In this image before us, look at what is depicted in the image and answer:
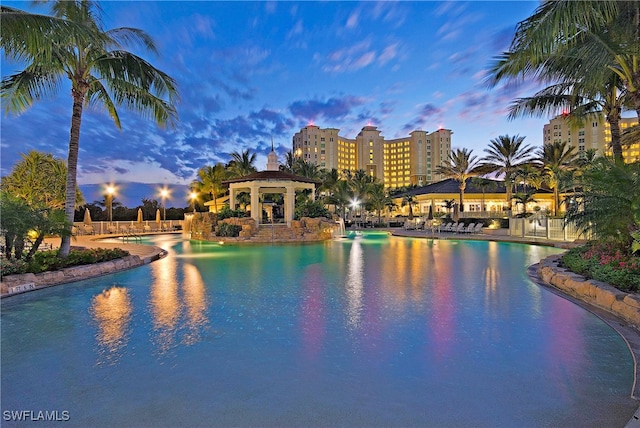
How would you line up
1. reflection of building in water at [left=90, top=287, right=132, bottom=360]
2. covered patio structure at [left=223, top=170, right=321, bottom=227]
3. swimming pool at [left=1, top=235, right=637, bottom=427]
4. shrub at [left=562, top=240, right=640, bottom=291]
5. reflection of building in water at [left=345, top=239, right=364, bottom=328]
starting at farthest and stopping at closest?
1. covered patio structure at [left=223, top=170, right=321, bottom=227]
2. shrub at [left=562, top=240, right=640, bottom=291]
3. reflection of building in water at [left=345, top=239, right=364, bottom=328]
4. reflection of building in water at [left=90, top=287, right=132, bottom=360]
5. swimming pool at [left=1, top=235, right=637, bottom=427]

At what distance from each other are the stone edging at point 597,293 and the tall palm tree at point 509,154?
22.1 metres

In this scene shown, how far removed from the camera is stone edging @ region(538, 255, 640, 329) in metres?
4.78

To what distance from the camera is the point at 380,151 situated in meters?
125

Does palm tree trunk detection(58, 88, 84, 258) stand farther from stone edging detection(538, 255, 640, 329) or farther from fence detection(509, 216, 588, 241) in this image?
fence detection(509, 216, 588, 241)

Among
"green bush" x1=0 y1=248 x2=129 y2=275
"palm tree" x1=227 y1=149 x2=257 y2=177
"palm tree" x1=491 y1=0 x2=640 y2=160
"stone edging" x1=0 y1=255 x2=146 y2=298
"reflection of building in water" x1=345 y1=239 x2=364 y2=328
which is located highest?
"palm tree" x1=227 y1=149 x2=257 y2=177

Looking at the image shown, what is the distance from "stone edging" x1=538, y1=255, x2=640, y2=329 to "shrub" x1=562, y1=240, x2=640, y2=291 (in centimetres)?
15

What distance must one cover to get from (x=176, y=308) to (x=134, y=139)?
31649 mm

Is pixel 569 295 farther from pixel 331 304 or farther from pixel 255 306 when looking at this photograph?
pixel 255 306

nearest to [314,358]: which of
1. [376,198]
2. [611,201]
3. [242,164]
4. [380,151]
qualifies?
[611,201]

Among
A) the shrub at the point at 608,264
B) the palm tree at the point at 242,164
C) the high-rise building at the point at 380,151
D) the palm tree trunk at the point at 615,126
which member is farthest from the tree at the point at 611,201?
the high-rise building at the point at 380,151

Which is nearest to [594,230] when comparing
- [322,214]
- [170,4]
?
[170,4]

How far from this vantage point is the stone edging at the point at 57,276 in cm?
686

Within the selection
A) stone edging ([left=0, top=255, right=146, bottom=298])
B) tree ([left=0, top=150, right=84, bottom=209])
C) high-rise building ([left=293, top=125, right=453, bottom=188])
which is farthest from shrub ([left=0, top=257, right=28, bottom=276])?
high-rise building ([left=293, top=125, right=453, bottom=188])

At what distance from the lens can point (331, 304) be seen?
19.6 feet
